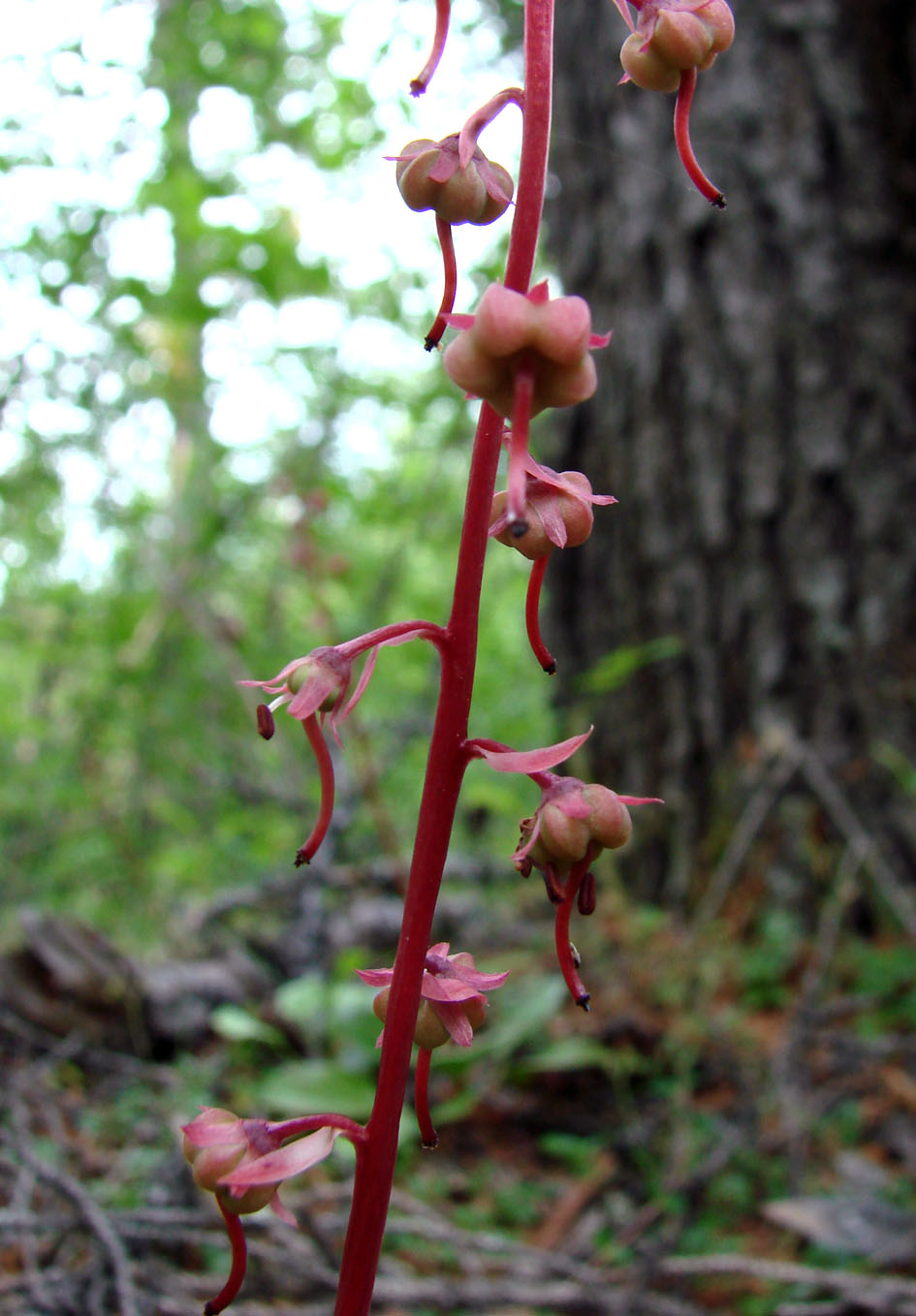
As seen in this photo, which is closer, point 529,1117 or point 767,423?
point 529,1117

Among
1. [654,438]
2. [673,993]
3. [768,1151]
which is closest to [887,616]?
[654,438]

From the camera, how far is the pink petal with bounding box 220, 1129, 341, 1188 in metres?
0.60

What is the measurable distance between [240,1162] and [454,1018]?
0.16 metres

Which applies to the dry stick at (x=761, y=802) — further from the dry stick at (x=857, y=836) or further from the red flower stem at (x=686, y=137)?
the red flower stem at (x=686, y=137)

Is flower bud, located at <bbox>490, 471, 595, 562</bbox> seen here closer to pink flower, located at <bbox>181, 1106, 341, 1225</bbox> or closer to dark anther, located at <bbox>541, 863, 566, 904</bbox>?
dark anther, located at <bbox>541, 863, 566, 904</bbox>

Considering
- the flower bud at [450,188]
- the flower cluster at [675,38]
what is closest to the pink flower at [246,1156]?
the flower bud at [450,188]

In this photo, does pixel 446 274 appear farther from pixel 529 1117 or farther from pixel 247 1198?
pixel 529 1117

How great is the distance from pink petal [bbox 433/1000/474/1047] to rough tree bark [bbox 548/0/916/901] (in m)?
1.89

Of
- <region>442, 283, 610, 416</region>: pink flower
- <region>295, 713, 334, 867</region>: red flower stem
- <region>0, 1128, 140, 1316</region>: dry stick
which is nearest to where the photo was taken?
<region>442, 283, 610, 416</region>: pink flower

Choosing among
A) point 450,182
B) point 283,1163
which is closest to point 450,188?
point 450,182

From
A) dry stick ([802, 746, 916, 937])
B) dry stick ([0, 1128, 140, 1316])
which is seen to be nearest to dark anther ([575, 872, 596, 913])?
dry stick ([0, 1128, 140, 1316])

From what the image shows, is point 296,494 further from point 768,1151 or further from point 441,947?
point 441,947

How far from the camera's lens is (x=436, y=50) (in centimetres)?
Result: 66

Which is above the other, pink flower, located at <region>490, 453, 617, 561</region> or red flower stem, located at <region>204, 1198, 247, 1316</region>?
A: pink flower, located at <region>490, 453, 617, 561</region>
